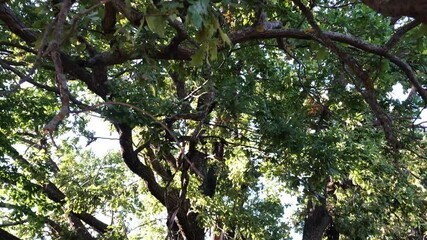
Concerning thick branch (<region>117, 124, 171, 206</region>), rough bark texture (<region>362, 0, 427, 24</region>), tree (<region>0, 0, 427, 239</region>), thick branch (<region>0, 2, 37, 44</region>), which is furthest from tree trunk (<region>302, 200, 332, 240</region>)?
rough bark texture (<region>362, 0, 427, 24</region>)

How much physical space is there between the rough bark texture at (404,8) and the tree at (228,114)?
0.78 meters

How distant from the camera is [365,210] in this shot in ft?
26.3

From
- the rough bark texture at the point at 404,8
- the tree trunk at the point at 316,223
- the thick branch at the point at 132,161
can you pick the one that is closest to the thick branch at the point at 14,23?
the thick branch at the point at 132,161

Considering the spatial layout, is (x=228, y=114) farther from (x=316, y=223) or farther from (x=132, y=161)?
(x=316, y=223)

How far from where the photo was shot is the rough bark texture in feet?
3.88

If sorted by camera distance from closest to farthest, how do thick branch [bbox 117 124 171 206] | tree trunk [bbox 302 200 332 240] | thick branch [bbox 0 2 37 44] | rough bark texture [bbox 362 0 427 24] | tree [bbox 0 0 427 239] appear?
rough bark texture [bbox 362 0 427 24] → tree [bbox 0 0 427 239] → thick branch [bbox 0 2 37 44] → thick branch [bbox 117 124 171 206] → tree trunk [bbox 302 200 332 240]

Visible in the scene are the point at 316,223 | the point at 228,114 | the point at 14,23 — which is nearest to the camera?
the point at 14,23

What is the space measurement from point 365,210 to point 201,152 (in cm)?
307

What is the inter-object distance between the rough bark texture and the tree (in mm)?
781

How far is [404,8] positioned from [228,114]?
4241mm

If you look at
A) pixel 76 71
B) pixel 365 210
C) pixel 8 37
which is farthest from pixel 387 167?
pixel 8 37

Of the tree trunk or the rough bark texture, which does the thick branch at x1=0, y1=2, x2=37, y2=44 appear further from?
the tree trunk

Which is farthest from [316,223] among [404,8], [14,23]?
[404,8]

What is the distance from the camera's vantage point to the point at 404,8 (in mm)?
1224
